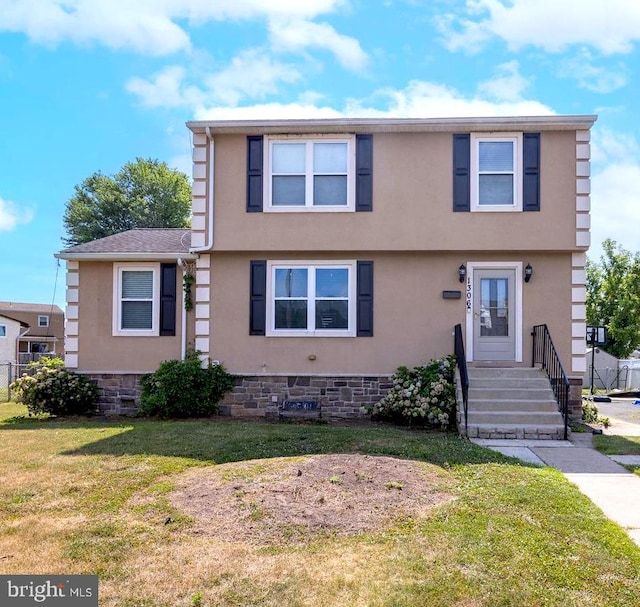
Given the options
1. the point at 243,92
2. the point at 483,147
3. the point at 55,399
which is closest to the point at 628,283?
the point at 483,147

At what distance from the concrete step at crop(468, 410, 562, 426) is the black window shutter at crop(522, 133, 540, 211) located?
3935 millimetres

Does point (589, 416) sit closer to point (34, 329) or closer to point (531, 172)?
point (531, 172)

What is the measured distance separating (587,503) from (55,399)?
918cm

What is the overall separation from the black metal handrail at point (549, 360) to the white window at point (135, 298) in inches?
295

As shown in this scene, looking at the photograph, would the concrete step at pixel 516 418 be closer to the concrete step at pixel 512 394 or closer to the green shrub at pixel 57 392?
the concrete step at pixel 512 394

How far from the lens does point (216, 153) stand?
33.0ft

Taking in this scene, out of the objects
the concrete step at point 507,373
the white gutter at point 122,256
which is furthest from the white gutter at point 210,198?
the concrete step at point 507,373

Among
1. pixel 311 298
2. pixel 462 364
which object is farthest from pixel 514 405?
pixel 311 298

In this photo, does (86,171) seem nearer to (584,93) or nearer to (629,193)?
(584,93)

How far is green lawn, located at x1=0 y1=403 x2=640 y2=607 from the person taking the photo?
2.92 m

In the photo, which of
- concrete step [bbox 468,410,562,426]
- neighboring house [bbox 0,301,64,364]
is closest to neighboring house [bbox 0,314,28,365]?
neighboring house [bbox 0,301,64,364]

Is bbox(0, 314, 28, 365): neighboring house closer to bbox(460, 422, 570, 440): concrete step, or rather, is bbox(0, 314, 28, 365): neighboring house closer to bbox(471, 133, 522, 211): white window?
bbox(471, 133, 522, 211): white window

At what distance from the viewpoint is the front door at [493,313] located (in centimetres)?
988

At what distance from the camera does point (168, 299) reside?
33.9 feet
